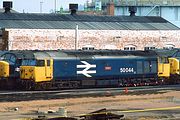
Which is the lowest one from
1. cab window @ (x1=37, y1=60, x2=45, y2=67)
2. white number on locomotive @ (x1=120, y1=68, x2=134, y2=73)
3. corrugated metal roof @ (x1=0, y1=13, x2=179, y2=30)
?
white number on locomotive @ (x1=120, y1=68, x2=134, y2=73)

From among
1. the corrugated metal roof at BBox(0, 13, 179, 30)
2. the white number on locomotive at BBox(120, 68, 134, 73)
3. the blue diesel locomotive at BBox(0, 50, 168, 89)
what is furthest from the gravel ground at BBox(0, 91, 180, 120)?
the corrugated metal roof at BBox(0, 13, 179, 30)

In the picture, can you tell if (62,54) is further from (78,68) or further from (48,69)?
(48,69)

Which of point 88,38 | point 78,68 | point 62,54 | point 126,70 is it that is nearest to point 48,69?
point 62,54

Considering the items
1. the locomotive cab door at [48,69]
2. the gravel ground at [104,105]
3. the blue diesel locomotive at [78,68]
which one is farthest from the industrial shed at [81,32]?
the gravel ground at [104,105]

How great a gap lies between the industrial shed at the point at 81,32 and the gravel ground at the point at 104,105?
18.7 m

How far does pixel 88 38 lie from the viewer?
57.2 m

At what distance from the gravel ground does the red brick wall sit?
60.6 ft

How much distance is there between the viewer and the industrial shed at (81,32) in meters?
52.8

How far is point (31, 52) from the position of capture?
39.9 m

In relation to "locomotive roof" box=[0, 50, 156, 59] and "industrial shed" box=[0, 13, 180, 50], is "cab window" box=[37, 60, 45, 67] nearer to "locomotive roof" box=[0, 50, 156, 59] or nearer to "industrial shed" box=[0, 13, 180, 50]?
"locomotive roof" box=[0, 50, 156, 59]

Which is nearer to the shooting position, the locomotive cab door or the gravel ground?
the gravel ground

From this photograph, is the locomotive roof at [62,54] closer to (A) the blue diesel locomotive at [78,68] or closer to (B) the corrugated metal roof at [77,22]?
(A) the blue diesel locomotive at [78,68]

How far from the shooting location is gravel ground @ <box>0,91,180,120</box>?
26000 mm

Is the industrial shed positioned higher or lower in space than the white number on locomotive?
higher
